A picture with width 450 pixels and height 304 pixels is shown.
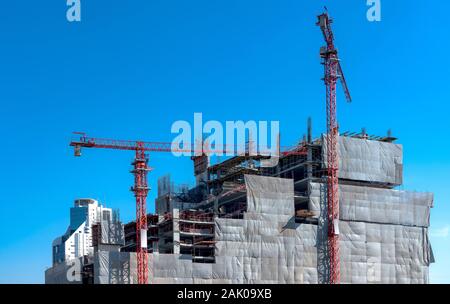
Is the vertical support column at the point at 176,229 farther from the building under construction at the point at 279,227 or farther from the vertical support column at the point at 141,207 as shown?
the vertical support column at the point at 141,207

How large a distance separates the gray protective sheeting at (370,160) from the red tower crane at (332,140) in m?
3.21

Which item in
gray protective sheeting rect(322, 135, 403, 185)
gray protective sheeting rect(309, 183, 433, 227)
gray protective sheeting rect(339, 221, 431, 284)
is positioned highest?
gray protective sheeting rect(322, 135, 403, 185)

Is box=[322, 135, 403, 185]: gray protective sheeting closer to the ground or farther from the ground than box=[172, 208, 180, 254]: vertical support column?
farther from the ground

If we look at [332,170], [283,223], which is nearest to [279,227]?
[283,223]

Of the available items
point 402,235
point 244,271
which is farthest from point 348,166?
point 244,271

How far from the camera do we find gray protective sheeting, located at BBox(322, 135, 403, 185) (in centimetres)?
16638

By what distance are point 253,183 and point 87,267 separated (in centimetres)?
3513

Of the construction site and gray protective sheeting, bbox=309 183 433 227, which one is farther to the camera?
gray protective sheeting, bbox=309 183 433 227

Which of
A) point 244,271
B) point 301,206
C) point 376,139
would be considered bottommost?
point 244,271

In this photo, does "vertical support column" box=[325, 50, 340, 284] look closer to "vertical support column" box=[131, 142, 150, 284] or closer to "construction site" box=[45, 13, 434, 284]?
"construction site" box=[45, 13, 434, 284]

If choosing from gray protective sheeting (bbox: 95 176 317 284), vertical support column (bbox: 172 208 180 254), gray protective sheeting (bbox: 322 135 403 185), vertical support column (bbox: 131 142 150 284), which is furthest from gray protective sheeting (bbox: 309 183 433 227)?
vertical support column (bbox: 131 142 150 284)

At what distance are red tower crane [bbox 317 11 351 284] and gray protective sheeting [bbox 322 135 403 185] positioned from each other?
3.21 meters
